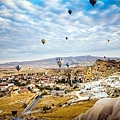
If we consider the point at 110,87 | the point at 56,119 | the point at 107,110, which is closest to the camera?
the point at 107,110

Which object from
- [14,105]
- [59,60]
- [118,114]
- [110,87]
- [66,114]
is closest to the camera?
[118,114]

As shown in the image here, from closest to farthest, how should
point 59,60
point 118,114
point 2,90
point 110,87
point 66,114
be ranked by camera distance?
point 118,114
point 66,114
point 110,87
point 59,60
point 2,90

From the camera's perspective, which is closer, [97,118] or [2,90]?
[97,118]

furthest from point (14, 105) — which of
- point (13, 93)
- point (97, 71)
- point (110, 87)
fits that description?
point (97, 71)

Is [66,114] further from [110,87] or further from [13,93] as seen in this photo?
[13,93]

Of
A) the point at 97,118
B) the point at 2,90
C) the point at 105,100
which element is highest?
the point at 105,100

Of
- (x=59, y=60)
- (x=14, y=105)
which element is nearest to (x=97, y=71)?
(x=59, y=60)

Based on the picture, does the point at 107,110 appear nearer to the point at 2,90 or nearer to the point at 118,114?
the point at 118,114

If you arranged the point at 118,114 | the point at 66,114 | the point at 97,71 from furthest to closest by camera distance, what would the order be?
the point at 97,71
the point at 66,114
the point at 118,114

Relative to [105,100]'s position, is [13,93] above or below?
below
